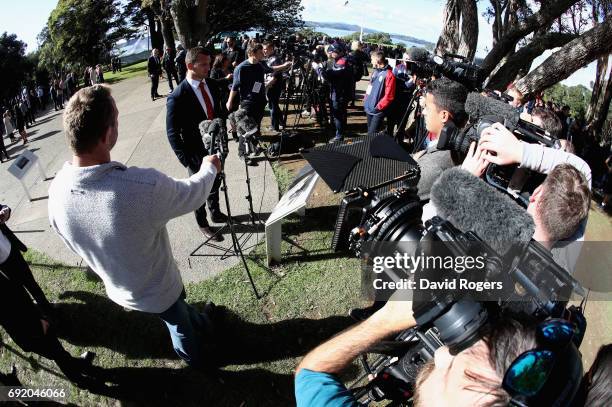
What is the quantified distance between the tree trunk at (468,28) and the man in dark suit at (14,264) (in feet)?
24.4

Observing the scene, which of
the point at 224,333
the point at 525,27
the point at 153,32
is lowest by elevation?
the point at 224,333

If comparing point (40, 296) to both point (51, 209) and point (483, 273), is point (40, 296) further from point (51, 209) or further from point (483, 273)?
point (483, 273)

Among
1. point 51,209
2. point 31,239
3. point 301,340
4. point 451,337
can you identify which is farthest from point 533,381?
point 31,239

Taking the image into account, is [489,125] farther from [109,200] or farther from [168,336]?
[168,336]

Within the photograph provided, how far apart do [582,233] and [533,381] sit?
1361 millimetres

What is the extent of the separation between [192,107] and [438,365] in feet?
12.5

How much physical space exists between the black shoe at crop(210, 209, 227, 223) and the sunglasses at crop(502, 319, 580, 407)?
4.29m

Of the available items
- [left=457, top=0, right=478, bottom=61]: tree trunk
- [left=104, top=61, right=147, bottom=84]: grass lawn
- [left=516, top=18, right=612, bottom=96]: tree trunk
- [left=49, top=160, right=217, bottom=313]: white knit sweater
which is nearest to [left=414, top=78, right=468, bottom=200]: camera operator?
[left=49, top=160, right=217, bottom=313]: white knit sweater

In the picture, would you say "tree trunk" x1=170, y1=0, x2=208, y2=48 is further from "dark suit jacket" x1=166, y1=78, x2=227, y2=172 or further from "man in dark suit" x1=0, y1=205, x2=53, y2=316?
"man in dark suit" x1=0, y1=205, x2=53, y2=316

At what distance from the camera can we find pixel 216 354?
3066 millimetres

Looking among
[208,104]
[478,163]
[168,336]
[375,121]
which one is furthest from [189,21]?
[478,163]

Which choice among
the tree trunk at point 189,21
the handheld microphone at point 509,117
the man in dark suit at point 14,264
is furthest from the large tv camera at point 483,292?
the tree trunk at point 189,21

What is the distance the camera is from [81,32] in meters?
31.1

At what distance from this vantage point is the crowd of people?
895 millimetres
